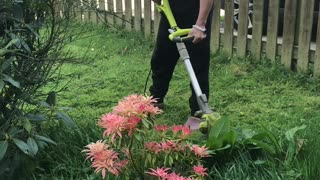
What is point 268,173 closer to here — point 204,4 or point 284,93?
point 204,4

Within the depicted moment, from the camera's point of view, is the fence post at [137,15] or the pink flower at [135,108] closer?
the pink flower at [135,108]

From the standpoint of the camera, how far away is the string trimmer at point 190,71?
2.87m

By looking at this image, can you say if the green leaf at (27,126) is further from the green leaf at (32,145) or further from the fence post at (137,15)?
the fence post at (137,15)

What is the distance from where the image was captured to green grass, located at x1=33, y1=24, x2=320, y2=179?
280 centimetres

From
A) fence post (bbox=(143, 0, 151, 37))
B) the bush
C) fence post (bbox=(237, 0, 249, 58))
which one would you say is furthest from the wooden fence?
the bush

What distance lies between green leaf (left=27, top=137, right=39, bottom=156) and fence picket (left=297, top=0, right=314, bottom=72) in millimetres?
3420

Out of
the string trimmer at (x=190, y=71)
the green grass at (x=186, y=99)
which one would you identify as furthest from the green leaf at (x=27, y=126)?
the string trimmer at (x=190, y=71)

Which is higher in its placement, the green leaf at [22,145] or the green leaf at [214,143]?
the green leaf at [22,145]

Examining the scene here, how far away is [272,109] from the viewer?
4.34 m

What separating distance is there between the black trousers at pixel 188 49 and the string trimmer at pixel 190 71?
181 millimetres

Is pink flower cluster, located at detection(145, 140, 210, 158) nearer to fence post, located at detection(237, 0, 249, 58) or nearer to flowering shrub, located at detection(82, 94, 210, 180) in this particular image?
flowering shrub, located at detection(82, 94, 210, 180)

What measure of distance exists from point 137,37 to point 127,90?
6.54 ft

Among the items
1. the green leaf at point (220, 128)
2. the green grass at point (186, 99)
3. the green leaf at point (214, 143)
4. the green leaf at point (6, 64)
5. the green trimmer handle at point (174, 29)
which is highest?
the green trimmer handle at point (174, 29)

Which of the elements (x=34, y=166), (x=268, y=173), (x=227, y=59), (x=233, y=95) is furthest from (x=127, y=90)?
(x=268, y=173)
